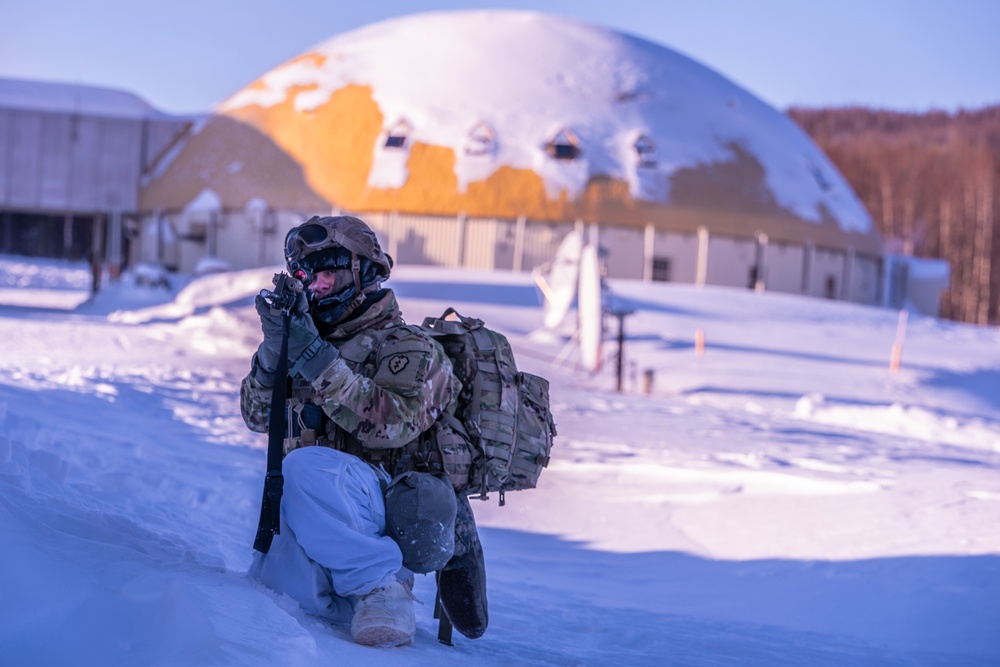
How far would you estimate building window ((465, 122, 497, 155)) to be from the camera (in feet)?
103

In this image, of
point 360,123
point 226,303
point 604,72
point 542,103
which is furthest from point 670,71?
point 226,303

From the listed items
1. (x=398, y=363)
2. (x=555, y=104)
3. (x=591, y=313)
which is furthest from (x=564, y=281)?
(x=398, y=363)

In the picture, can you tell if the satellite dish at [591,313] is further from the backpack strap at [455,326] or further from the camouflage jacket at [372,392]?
the camouflage jacket at [372,392]

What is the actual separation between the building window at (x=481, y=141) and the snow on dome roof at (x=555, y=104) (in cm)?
10

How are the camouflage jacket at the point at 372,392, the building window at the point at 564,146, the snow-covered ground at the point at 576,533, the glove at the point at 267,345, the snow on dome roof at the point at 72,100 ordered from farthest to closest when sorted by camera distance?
the snow on dome roof at the point at 72,100 < the building window at the point at 564,146 < the camouflage jacket at the point at 372,392 < the glove at the point at 267,345 < the snow-covered ground at the point at 576,533

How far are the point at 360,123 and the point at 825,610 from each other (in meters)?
29.4

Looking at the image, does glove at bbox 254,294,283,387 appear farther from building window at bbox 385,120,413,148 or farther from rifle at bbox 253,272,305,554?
building window at bbox 385,120,413,148

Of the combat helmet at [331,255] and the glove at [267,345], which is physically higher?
the combat helmet at [331,255]

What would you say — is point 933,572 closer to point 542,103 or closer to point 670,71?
point 542,103

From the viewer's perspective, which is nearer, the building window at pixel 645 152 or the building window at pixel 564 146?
the building window at pixel 564 146

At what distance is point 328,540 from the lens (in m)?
2.86

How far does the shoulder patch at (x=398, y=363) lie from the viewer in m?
3.06

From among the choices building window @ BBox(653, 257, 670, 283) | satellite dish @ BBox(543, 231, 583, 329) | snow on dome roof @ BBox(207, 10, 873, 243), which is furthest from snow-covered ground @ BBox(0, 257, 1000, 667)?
snow on dome roof @ BBox(207, 10, 873, 243)

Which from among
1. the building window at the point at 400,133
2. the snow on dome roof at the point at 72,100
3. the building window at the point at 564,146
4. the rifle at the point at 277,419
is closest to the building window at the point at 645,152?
the building window at the point at 564,146
